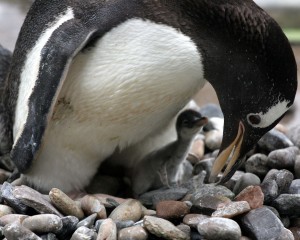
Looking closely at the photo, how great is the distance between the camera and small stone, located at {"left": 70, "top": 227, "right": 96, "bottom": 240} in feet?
5.70

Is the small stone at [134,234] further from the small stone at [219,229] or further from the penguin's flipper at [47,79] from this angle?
the penguin's flipper at [47,79]

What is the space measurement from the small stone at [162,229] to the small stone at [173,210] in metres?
0.13

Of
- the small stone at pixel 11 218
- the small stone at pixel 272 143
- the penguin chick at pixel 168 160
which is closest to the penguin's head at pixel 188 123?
the penguin chick at pixel 168 160

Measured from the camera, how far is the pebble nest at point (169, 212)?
1.76 meters

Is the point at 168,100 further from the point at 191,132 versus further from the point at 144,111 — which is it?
the point at 191,132

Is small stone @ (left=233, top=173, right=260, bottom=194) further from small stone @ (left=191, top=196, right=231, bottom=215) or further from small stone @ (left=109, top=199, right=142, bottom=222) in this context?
small stone @ (left=109, top=199, right=142, bottom=222)

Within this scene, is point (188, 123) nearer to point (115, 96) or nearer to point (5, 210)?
point (115, 96)

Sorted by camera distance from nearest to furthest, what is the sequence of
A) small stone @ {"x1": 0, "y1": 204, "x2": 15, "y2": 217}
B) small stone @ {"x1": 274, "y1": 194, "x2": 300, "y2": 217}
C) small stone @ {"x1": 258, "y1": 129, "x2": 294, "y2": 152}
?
1. small stone @ {"x1": 0, "y1": 204, "x2": 15, "y2": 217}
2. small stone @ {"x1": 274, "y1": 194, "x2": 300, "y2": 217}
3. small stone @ {"x1": 258, "y1": 129, "x2": 294, "y2": 152}

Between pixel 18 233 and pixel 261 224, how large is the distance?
0.60 meters

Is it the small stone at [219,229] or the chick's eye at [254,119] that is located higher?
the chick's eye at [254,119]

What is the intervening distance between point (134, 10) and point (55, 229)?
2.12ft

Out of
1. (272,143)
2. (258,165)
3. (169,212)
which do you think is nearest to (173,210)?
(169,212)

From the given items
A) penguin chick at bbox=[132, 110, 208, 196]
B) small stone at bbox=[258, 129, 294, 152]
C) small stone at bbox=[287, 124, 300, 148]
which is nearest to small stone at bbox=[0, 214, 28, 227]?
penguin chick at bbox=[132, 110, 208, 196]

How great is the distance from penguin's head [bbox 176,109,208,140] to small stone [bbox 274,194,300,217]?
15.4 inches
